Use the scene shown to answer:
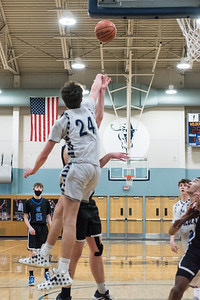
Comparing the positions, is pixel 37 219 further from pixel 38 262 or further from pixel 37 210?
pixel 38 262

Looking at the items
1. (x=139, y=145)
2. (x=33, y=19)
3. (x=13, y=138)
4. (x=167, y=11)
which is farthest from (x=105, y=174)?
(x=167, y=11)

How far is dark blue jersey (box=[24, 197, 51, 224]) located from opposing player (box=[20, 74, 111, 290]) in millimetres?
4868

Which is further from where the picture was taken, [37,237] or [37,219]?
[37,219]

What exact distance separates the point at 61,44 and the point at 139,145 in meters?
6.22

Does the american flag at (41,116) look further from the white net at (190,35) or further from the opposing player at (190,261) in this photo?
the opposing player at (190,261)

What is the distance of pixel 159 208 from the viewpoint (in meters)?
23.4

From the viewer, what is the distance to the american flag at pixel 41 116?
2238cm

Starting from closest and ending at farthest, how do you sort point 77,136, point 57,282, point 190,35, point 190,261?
point 57,282
point 77,136
point 190,261
point 190,35

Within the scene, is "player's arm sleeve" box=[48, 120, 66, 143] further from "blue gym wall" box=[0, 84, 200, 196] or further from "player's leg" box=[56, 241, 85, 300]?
"blue gym wall" box=[0, 84, 200, 196]

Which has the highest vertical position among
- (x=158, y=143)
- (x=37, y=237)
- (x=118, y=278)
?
(x=158, y=143)

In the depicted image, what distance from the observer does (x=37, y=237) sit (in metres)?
9.66

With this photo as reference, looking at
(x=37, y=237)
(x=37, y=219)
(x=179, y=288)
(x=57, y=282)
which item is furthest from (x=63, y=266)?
(x=37, y=219)

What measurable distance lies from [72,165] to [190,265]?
79.2 inches

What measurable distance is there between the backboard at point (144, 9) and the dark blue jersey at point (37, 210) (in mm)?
5345
